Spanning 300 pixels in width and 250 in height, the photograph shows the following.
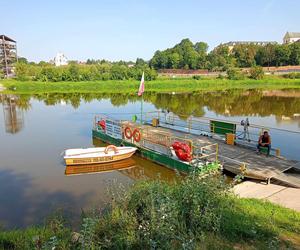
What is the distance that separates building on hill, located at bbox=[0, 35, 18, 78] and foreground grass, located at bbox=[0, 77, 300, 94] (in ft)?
68.9

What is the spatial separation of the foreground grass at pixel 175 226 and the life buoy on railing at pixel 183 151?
18.0 ft

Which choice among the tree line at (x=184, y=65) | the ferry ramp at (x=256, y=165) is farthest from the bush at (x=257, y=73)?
the ferry ramp at (x=256, y=165)

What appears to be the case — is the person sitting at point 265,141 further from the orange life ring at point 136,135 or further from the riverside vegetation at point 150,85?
the riverside vegetation at point 150,85

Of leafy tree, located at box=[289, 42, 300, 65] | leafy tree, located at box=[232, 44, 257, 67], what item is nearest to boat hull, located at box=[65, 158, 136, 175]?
leafy tree, located at box=[232, 44, 257, 67]

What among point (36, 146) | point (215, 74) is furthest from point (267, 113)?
point (215, 74)

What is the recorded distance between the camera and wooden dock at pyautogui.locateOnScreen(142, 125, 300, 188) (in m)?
10.7

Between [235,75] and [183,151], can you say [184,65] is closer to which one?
[235,75]

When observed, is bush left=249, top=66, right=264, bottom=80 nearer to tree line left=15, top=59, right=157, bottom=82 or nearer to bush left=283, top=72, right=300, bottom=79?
bush left=283, top=72, right=300, bottom=79

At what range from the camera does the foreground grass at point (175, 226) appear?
497 centimetres

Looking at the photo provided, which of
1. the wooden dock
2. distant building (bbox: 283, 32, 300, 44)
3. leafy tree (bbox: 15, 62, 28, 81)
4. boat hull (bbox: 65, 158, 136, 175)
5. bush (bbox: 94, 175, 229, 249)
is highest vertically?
distant building (bbox: 283, 32, 300, 44)

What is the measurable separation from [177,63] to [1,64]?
56.1 metres

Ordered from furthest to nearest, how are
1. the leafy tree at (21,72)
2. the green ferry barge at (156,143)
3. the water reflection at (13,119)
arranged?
the leafy tree at (21,72) < the water reflection at (13,119) < the green ferry barge at (156,143)

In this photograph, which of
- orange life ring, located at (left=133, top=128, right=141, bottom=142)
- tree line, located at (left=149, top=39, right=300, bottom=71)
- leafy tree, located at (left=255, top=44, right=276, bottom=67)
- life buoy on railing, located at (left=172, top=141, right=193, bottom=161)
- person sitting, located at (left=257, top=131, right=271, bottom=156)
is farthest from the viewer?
leafy tree, located at (left=255, top=44, right=276, bottom=67)

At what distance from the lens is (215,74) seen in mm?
83875
